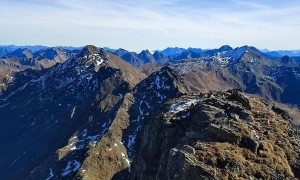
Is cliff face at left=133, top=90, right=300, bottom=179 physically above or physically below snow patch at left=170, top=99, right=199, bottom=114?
above

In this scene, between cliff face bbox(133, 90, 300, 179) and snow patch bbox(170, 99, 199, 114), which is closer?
cliff face bbox(133, 90, 300, 179)

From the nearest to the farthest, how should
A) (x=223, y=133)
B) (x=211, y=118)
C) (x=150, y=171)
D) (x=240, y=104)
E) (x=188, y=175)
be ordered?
(x=188, y=175) → (x=223, y=133) → (x=211, y=118) → (x=150, y=171) → (x=240, y=104)

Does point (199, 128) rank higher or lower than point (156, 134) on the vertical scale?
higher

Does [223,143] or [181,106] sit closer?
[223,143]

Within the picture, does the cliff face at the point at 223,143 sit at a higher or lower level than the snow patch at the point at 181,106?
higher

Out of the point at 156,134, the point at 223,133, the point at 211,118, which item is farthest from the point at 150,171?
the point at 223,133

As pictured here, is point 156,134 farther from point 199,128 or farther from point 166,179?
point 166,179

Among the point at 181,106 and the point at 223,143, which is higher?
the point at 223,143

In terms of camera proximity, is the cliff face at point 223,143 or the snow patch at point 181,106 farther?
the snow patch at point 181,106
